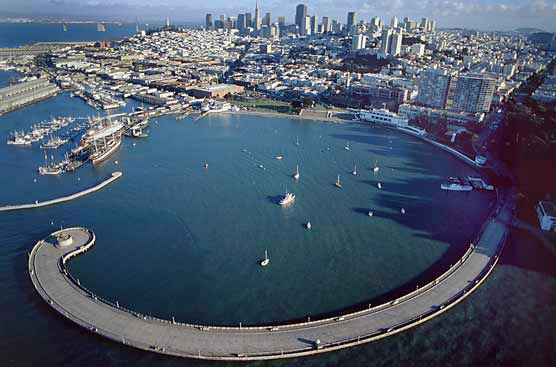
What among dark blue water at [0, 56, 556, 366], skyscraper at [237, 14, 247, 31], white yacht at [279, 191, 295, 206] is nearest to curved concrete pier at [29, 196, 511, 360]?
dark blue water at [0, 56, 556, 366]

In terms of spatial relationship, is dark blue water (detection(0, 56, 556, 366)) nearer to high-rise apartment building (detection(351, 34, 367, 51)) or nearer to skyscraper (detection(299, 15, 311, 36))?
high-rise apartment building (detection(351, 34, 367, 51))

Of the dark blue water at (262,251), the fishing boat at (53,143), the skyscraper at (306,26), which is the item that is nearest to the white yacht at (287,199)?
the dark blue water at (262,251)

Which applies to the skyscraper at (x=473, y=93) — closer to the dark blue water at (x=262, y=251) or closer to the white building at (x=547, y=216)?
the dark blue water at (x=262, y=251)

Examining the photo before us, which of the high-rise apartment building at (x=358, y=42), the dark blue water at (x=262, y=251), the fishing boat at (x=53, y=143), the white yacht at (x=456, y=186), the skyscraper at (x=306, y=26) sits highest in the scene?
the skyscraper at (x=306, y=26)

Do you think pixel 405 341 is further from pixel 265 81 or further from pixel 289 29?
pixel 289 29

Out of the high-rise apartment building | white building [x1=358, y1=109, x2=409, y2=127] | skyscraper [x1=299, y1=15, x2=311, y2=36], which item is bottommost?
white building [x1=358, y1=109, x2=409, y2=127]

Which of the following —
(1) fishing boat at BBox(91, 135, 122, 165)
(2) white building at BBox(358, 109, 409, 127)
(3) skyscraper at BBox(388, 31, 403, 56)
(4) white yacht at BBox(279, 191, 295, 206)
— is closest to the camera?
Result: (4) white yacht at BBox(279, 191, 295, 206)
